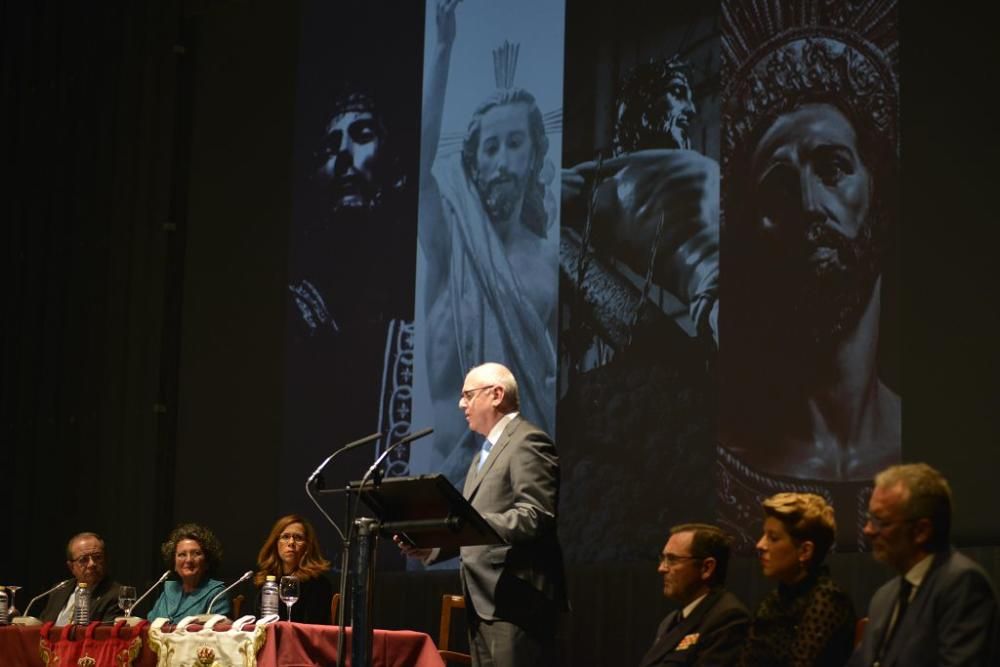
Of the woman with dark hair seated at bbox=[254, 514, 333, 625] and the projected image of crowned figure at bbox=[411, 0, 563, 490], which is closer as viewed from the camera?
the woman with dark hair seated at bbox=[254, 514, 333, 625]

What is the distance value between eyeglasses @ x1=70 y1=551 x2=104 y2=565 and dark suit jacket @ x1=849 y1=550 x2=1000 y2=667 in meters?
3.92

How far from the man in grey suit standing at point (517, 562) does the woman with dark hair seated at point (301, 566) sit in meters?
1.66

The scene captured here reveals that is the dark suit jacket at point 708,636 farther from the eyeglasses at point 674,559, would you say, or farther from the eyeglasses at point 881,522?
the eyeglasses at point 881,522

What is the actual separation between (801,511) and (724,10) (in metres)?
2.87

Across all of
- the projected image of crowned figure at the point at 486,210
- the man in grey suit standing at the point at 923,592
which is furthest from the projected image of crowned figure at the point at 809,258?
the man in grey suit standing at the point at 923,592

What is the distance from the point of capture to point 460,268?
624 cm

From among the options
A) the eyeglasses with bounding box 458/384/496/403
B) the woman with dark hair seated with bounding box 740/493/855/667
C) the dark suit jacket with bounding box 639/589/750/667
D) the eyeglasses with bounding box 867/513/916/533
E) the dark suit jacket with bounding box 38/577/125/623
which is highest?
the eyeglasses with bounding box 458/384/496/403

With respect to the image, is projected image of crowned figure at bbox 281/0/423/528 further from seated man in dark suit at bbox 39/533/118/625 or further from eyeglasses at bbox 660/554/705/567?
eyeglasses at bbox 660/554/705/567

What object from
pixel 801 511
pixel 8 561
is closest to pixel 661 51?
pixel 801 511

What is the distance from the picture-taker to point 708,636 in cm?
354

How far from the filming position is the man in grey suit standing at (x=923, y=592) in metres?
2.74

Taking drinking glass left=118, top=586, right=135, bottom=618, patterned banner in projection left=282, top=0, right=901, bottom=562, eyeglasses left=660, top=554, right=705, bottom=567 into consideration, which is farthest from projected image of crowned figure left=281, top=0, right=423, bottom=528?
eyeglasses left=660, top=554, right=705, bottom=567

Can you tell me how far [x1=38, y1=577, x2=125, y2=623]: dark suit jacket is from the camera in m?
5.63

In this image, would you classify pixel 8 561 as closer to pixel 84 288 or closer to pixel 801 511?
pixel 84 288
